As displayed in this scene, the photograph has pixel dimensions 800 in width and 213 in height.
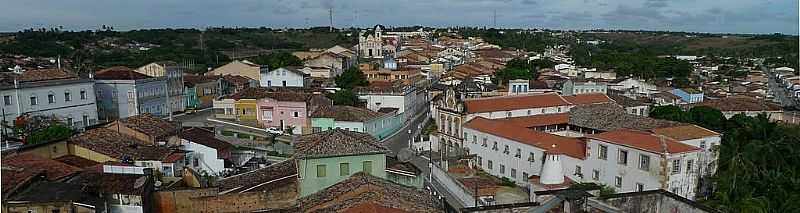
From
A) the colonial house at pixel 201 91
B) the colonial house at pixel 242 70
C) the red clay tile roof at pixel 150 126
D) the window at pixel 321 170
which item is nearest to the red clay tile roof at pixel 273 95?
the colonial house at pixel 201 91

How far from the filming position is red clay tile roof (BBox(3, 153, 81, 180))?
704 inches

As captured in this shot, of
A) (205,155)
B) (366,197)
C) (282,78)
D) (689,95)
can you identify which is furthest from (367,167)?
(689,95)

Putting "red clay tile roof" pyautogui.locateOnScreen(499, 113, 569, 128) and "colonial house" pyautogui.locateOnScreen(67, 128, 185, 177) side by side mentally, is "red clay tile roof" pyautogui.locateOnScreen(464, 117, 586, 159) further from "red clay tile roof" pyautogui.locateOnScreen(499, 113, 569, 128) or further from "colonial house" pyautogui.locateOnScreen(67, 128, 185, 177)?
"colonial house" pyautogui.locateOnScreen(67, 128, 185, 177)

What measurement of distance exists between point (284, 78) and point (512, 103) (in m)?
21.5

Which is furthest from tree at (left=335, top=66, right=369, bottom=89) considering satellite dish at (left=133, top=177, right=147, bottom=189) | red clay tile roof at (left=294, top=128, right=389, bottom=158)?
satellite dish at (left=133, top=177, right=147, bottom=189)

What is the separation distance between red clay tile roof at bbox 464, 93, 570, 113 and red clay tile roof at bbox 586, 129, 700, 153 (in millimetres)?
10773

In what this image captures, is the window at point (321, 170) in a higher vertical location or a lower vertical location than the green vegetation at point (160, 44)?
lower

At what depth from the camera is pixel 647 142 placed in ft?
77.0

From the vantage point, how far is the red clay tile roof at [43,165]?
17875 mm

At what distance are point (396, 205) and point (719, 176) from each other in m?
17.3

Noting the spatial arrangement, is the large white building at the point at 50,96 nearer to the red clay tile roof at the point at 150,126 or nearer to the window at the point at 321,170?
the red clay tile roof at the point at 150,126

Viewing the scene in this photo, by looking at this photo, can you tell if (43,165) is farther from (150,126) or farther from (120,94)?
(120,94)

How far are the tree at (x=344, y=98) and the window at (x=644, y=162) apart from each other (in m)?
21.7

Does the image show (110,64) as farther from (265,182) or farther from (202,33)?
(265,182)
